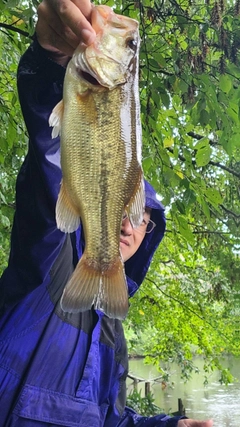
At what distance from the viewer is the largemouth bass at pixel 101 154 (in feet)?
5.08

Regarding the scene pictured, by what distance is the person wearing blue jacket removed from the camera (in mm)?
1735

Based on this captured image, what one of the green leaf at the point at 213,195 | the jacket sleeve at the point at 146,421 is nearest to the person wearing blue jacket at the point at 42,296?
the jacket sleeve at the point at 146,421

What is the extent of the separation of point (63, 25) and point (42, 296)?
939 mm

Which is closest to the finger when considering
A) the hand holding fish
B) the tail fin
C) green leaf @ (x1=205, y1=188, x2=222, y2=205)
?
the hand holding fish

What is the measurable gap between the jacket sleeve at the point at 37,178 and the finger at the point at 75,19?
22 centimetres

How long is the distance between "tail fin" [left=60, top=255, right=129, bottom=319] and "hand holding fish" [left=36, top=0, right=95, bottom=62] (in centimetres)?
67

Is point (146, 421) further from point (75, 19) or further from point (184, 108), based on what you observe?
point (184, 108)

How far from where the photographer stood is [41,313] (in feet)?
6.20

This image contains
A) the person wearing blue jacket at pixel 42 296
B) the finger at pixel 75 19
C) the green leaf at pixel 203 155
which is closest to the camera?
the finger at pixel 75 19

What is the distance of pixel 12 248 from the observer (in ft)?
6.22

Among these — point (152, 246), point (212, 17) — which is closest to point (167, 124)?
point (212, 17)

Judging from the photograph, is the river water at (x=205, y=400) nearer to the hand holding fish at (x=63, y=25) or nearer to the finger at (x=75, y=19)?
the hand holding fish at (x=63, y=25)

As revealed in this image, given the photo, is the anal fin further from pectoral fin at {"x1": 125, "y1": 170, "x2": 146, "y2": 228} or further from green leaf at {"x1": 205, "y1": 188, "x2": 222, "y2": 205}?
green leaf at {"x1": 205, "y1": 188, "x2": 222, "y2": 205}

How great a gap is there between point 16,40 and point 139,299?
607 cm
